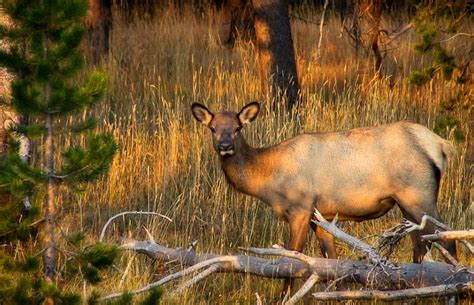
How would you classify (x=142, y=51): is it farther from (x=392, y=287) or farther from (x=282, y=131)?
(x=392, y=287)

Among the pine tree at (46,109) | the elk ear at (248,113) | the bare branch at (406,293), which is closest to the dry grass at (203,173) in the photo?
the elk ear at (248,113)

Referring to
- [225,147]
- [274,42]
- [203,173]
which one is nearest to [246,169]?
[225,147]

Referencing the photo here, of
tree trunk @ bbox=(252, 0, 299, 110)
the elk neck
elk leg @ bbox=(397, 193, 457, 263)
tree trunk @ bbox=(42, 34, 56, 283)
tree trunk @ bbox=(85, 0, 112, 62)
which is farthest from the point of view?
tree trunk @ bbox=(85, 0, 112, 62)

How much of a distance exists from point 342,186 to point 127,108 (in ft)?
19.3

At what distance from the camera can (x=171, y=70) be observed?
15.7 metres

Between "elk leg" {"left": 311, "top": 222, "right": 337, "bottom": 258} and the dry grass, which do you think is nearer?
"elk leg" {"left": 311, "top": 222, "right": 337, "bottom": 258}

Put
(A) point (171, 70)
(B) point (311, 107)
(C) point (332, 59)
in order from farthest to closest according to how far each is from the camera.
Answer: (C) point (332, 59), (A) point (171, 70), (B) point (311, 107)

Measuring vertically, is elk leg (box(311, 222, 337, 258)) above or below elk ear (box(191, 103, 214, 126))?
below

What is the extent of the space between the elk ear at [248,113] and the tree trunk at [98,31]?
294 inches

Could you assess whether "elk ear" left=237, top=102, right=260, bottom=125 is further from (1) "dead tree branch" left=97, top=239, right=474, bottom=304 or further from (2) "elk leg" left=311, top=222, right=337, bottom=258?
(1) "dead tree branch" left=97, top=239, right=474, bottom=304

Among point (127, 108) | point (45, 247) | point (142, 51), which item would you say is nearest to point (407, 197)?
point (45, 247)

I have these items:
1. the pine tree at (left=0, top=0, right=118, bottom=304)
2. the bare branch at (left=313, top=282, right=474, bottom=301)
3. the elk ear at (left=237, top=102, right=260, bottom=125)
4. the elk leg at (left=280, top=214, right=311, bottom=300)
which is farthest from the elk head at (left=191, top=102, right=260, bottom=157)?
the pine tree at (left=0, top=0, right=118, bottom=304)

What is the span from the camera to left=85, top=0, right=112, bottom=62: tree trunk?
16062 millimetres

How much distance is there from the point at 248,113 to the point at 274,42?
14.9 feet
